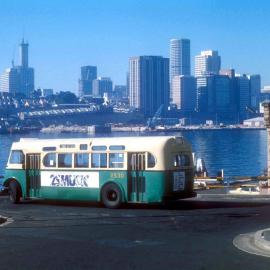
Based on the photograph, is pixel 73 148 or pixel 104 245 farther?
pixel 73 148

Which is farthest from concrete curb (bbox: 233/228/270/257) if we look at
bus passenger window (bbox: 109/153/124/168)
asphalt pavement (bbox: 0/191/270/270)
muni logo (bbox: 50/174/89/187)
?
muni logo (bbox: 50/174/89/187)

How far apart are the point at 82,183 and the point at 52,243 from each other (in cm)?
927

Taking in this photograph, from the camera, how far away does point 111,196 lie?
22969 millimetres

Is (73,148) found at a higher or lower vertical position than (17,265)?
higher

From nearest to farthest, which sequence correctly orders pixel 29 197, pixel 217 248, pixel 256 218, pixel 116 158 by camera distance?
pixel 217 248 → pixel 256 218 → pixel 116 158 → pixel 29 197

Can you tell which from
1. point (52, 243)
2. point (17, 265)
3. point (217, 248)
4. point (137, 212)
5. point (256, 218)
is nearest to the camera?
point (17, 265)

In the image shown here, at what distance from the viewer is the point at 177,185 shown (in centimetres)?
2247

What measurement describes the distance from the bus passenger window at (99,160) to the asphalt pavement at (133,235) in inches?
60.9

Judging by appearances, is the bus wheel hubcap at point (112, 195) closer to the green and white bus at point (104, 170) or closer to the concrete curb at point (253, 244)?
the green and white bus at point (104, 170)

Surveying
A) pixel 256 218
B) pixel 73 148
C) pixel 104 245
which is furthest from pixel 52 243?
pixel 73 148

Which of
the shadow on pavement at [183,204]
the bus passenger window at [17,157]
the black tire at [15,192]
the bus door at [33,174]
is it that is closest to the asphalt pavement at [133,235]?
the shadow on pavement at [183,204]

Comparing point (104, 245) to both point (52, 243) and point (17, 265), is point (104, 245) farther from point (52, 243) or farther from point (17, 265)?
point (17, 265)

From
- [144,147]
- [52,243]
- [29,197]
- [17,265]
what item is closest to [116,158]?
[144,147]

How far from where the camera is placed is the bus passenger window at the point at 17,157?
84.0 ft
